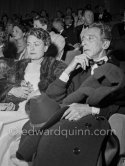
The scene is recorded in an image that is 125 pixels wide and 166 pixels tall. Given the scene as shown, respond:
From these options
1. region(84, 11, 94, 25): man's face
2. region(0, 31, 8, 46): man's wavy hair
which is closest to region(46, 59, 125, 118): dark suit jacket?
region(0, 31, 8, 46): man's wavy hair

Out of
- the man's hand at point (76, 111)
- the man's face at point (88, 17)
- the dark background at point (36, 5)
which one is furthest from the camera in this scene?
the dark background at point (36, 5)

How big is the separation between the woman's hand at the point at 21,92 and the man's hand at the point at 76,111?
31.0 inches

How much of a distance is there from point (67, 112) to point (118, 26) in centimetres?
266

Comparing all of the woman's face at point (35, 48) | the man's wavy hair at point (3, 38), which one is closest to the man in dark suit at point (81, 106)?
the woman's face at point (35, 48)

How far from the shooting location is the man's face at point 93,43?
7.07 feet

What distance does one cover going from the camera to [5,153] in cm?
187

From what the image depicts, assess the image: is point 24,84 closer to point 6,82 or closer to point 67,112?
point 6,82

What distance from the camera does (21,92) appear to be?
2412 mm

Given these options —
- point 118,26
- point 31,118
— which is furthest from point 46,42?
point 118,26

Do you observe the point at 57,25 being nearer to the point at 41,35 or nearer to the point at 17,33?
the point at 17,33

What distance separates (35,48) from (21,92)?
1.48 ft

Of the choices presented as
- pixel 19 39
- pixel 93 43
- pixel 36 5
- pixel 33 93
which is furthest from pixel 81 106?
pixel 36 5

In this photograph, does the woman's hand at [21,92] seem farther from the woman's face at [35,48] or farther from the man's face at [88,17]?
the man's face at [88,17]

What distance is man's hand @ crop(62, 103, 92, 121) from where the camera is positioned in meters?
1.63
